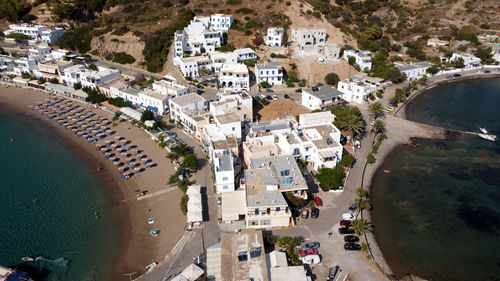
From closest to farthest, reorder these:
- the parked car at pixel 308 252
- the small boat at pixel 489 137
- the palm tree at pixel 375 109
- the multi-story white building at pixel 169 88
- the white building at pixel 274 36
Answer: the parked car at pixel 308 252, the small boat at pixel 489 137, the palm tree at pixel 375 109, the multi-story white building at pixel 169 88, the white building at pixel 274 36

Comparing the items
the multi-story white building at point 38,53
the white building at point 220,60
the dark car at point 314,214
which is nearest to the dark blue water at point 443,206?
the dark car at point 314,214

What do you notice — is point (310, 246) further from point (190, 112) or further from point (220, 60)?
point (220, 60)

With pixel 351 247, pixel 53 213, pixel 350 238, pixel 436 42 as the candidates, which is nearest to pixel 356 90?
pixel 350 238

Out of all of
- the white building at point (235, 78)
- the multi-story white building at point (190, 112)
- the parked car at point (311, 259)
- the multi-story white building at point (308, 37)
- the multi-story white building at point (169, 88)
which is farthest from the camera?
the multi-story white building at point (308, 37)

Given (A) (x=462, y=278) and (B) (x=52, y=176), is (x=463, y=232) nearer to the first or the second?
(A) (x=462, y=278)

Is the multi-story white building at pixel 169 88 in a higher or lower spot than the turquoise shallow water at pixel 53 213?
higher

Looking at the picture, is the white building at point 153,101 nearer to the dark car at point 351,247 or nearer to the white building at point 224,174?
the white building at point 224,174

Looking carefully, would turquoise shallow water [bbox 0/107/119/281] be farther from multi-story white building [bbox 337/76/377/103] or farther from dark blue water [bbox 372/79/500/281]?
multi-story white building [bbox 337/76/377/103]
